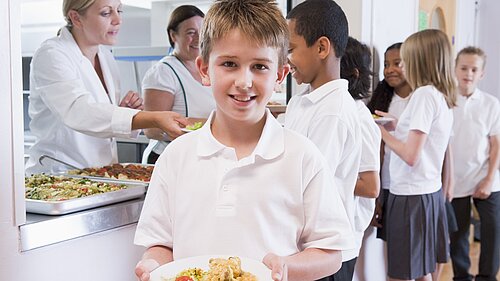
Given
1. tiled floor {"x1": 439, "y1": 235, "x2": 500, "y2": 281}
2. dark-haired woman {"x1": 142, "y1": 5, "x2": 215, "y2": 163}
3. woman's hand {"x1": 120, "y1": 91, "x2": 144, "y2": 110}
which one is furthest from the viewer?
tiled floor {"x1": 439, "y1": 235, "x2": 500, "y2": 281}

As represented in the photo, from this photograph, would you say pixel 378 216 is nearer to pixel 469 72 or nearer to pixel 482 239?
pixel 482 239

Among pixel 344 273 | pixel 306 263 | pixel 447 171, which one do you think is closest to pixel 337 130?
pixel 344 273

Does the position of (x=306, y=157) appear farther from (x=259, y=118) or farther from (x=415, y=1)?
(x=415, y=1)

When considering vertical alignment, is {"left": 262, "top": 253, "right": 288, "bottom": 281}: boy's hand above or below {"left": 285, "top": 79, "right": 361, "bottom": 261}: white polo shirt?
below

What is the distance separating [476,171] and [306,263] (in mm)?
2520

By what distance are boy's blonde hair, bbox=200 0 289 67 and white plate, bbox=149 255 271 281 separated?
37 centimetres

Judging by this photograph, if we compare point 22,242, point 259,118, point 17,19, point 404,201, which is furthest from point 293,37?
point 404,201

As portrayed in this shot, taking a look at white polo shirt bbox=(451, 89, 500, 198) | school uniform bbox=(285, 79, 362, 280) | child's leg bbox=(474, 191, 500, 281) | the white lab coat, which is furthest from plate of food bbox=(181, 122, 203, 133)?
child's leg bbox=(474, 191, 500, 281)

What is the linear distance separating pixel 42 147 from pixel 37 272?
2.63ft

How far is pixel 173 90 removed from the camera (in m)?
2.42

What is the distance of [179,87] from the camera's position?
243 centimetres

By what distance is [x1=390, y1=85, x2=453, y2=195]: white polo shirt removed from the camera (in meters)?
2.48

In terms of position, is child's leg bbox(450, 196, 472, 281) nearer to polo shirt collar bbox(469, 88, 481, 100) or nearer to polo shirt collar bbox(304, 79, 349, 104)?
polo shirt collar bbox(469, 88, 481, 100)

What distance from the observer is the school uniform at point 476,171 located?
3258 mm
